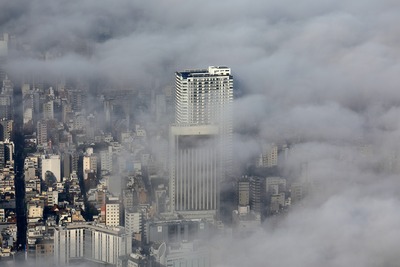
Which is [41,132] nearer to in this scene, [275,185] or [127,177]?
[127,177]

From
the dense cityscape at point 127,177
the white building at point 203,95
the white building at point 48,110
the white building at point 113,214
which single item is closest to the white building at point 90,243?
the dense cityscape at point 127,177

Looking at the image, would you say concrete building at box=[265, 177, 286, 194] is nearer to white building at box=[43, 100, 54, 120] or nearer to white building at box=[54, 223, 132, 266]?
white building at box=[54, 223, 132, 266]

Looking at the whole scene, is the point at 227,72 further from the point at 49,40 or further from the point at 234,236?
the point at 234,236

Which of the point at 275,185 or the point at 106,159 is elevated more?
the point at 106,159

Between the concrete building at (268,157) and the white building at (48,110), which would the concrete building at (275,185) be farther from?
the white building at (48,110)

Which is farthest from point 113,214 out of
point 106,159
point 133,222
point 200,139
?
point 200,139
